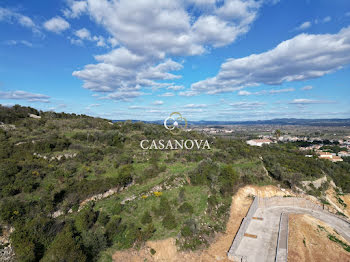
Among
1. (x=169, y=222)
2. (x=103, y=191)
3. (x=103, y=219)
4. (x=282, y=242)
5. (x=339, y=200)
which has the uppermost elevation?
(x=103, y=191)

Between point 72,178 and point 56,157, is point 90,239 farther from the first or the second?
point 56,157

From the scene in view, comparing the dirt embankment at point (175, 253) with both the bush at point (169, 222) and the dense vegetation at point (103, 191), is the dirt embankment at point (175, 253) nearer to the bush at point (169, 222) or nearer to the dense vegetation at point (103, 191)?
the dense vegetation at point (103, 191)

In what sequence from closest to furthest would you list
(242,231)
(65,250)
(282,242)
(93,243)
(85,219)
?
(65,250), (93,243), (85,219), (282,242), (242,231)

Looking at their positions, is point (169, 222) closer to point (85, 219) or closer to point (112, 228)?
point (112, 228)

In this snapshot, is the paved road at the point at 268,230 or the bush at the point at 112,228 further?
the paved road at the point at 268,230

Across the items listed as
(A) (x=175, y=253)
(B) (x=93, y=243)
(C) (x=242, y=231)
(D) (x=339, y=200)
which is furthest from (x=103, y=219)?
(D) (x=339, y=200)

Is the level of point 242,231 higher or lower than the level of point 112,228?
lower

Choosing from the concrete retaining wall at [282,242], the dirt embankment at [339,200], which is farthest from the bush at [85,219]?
the dirt embankment at [339,200]
